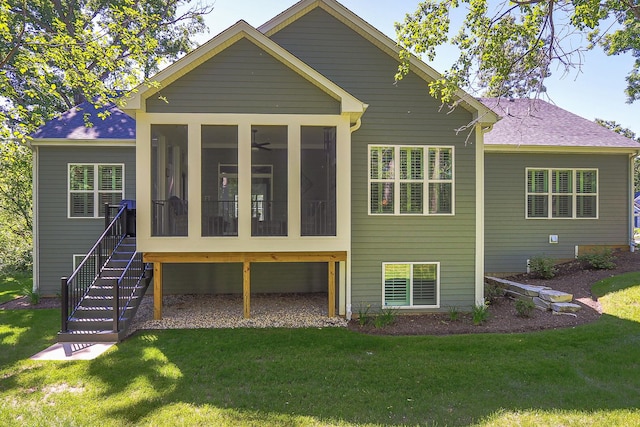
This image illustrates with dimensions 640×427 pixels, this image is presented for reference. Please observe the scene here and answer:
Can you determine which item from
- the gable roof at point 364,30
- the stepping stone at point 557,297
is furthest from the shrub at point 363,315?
the gable roof at point 364,30

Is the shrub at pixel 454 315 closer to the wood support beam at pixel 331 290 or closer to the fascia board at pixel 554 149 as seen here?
the wood support beam at pixel 331 290

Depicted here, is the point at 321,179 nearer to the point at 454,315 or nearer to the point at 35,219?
the point at 454,315

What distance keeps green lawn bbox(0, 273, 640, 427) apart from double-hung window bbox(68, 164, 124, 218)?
3.95m

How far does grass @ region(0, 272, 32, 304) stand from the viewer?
32.1ft

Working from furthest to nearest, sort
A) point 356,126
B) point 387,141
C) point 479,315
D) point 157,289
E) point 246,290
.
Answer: point 387,141, point 356,126, point 246,290, point 157,289, point 479,315

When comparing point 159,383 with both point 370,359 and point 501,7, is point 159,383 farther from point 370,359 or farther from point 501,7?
point 501,7

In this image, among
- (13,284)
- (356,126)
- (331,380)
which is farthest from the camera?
(13,284)

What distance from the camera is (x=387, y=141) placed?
7.52 metres

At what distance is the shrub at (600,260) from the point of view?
947 cm

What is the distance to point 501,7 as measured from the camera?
20.8 ft

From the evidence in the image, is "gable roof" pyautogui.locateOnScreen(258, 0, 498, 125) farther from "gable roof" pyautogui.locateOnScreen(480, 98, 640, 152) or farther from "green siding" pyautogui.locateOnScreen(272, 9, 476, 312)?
"gable roof" pyautogui.locateOnScreen(480, 98, 640, 152)

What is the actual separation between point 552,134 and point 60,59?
1311 centimetres

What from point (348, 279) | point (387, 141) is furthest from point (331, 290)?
point (387, 141)

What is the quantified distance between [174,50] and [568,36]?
1758cm
